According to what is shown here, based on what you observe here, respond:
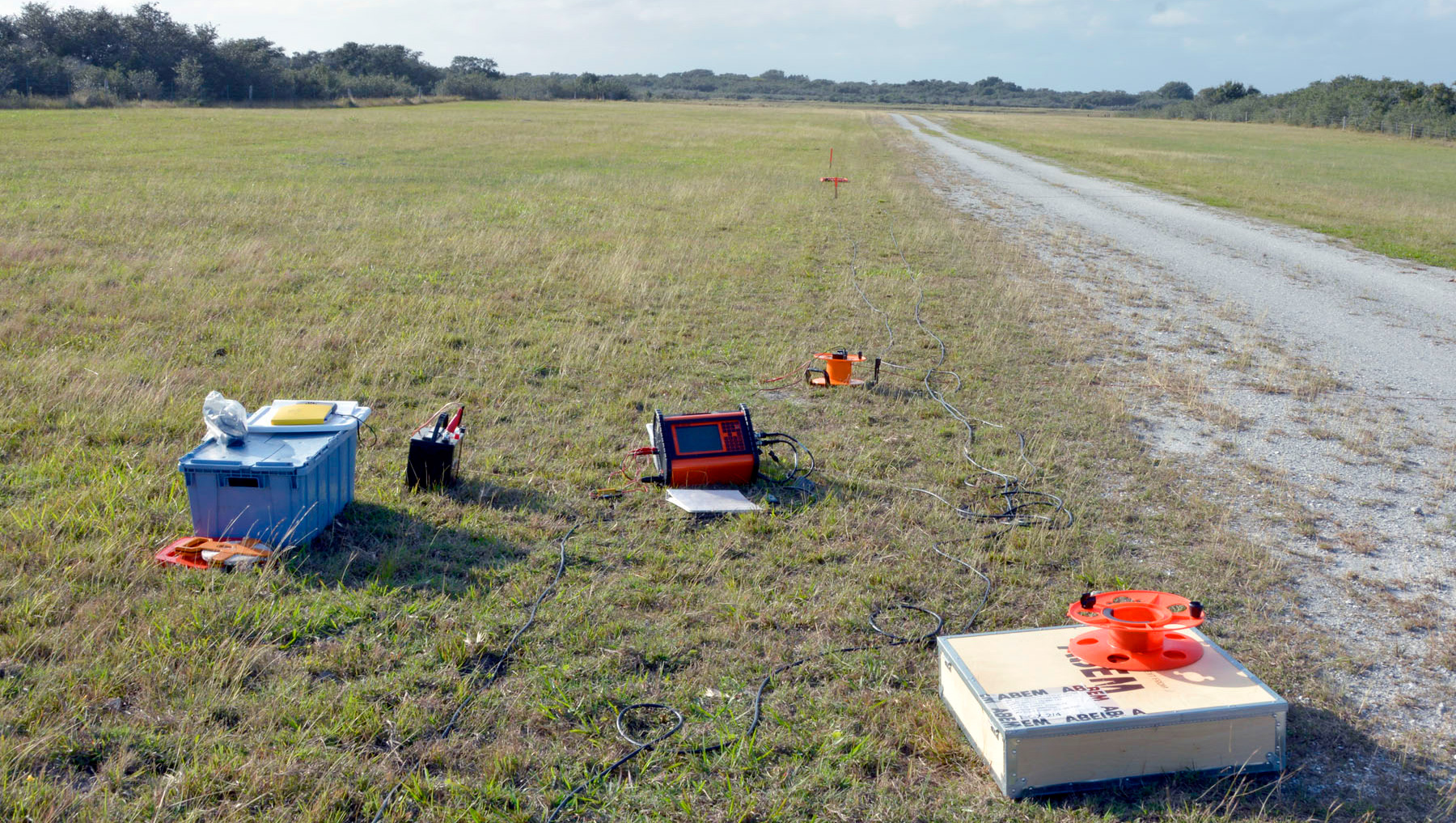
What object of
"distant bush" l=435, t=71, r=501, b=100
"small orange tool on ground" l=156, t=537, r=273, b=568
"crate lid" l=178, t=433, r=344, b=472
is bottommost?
"small orange tool on ground" l=156, t=537, r=273, b=568

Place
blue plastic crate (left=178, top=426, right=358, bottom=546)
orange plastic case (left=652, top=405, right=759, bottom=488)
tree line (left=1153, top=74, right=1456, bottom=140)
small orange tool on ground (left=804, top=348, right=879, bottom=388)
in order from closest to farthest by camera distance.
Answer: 1. blue plastic crate (left=178, top=426, right=358, bottom=546)
2. orange plastic case (left=652, top=405, right=759, bottom=488)
3. small orange tool on ground (left=804, top=348, right=879, bottom=388)
4. tree line (left=1153, top=74, right=1456, bottom=140)

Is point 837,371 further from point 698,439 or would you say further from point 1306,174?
point 1306,174

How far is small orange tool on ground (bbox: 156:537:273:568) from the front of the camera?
3.73 metres

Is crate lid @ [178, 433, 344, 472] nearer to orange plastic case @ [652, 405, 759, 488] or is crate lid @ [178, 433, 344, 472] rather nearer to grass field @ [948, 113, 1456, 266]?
orange plastic case @ [652, 405, 759, 488]

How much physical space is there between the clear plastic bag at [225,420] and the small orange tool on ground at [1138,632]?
3.49 metres

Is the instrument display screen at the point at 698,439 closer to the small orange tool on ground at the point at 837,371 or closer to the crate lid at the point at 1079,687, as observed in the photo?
the small orange tool on ground at the point at 837,371

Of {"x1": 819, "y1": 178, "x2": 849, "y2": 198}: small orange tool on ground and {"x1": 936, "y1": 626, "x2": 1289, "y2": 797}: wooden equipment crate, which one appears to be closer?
{"x1": 936, "y1": 626, "x2": 1289, "y2": 797}: wooden equipment crate

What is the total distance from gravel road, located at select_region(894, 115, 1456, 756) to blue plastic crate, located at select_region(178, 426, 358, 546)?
13.6 feet

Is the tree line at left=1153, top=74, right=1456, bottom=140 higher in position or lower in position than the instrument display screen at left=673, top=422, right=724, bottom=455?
higher

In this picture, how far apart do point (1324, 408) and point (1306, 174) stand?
2757cm

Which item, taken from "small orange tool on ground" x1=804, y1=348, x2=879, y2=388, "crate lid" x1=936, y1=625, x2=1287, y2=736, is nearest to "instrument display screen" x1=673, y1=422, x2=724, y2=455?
"small orange tool on ground" x1=804, y1=348, x2=879, y2=388

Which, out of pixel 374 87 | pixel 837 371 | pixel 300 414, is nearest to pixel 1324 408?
pixel 837 371

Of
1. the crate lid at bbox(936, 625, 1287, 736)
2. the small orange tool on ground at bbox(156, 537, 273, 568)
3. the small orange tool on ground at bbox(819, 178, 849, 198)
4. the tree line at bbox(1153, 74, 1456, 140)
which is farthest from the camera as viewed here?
the tree line at bbox(1153, 74, 1456, 140)

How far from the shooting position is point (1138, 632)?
9.98 ft
